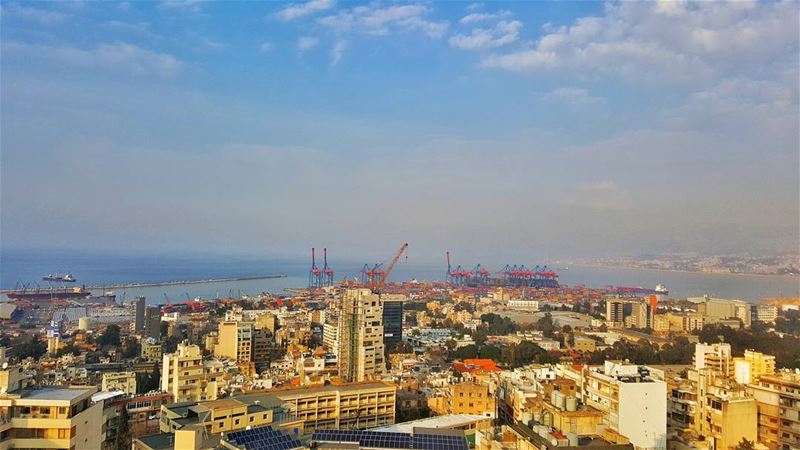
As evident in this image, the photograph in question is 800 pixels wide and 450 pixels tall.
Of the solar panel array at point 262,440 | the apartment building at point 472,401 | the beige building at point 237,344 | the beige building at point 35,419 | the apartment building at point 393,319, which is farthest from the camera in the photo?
the apartment building at point 393,319

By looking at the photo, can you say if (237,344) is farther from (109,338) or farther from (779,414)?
(779,414)

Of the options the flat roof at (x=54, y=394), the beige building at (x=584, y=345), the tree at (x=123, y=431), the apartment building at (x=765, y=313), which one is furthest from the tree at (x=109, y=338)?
the apartment building at (x=765, y=313)

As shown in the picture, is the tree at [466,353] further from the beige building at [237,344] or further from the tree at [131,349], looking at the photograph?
the tree at [131,349]

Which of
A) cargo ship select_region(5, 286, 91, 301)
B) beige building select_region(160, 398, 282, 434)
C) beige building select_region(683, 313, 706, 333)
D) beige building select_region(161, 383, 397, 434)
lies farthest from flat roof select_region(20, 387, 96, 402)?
cargo ship select_region(5, 286, 91, 301)

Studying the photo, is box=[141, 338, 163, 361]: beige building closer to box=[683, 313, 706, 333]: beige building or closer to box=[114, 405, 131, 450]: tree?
box=[114, 405, 131, 450]: tree

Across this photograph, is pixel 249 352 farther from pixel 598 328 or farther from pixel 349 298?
pixel 598 328

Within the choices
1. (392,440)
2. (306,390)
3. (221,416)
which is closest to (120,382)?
(306,390)
